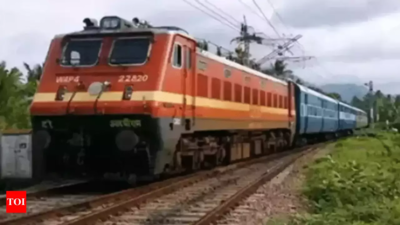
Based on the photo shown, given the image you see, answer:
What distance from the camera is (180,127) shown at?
45.9ft

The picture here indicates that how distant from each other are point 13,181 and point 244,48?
27.4 metres

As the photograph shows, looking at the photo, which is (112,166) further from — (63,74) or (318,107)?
(318,107)

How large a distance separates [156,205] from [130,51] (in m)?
3.63

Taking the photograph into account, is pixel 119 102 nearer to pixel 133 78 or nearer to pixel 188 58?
pixel 133 78

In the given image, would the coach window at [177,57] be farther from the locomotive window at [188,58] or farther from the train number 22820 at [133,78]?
the train number 22820 at [133,78]

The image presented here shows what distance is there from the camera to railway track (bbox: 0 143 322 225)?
9.42m

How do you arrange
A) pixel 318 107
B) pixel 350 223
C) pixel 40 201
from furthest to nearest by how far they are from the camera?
pixel 318 107
pixel 40 201
pixel 350 223

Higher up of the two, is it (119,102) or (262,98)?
(262,98)

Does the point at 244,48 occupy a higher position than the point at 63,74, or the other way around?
the point at 244,48

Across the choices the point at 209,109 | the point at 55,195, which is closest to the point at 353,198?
the point at 55,195

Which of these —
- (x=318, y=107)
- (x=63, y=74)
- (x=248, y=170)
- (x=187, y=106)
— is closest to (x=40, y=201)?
(x=63, y=74)

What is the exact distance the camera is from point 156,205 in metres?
11.1

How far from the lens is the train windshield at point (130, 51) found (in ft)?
43.5

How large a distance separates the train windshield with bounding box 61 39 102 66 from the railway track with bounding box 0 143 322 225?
9.26 ft
